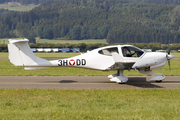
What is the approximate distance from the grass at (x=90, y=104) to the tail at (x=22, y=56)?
9.37 feet

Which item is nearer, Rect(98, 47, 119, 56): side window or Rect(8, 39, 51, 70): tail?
Rect(8, 39, 51, 70): tail

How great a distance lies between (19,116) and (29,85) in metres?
6.74

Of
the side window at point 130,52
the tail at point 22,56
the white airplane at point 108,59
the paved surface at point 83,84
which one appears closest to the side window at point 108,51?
the white airplane at point 108,59

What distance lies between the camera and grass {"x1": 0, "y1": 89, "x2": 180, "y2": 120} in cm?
918

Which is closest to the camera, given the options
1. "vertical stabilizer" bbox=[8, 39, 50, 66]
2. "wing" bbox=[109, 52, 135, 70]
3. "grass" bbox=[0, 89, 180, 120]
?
"grass" bbox=[0, 89, 180, 120]

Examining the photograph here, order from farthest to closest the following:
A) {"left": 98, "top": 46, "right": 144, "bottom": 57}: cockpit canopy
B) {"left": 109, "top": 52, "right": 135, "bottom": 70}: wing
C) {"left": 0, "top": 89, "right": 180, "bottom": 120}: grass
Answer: {"left": 98, "top": 46, "right": 144, "bottom": 57}: cockpit canopy < {"left": 109, "top": 52, "right": 135, "bottom": 70}: wing < {"left": 0, "top": 89, "right": 180, "bottom": 120}: grass

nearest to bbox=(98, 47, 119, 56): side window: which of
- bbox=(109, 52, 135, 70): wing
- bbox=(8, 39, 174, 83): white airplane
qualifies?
bbox=(8, 39, 174, 83): white airplane

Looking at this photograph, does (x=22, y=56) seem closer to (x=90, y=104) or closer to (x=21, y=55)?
(x=21, y=55)

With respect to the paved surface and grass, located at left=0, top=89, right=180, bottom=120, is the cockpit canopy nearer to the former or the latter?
the paved surface

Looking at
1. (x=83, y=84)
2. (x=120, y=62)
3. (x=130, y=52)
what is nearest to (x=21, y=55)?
(x=83, y=84)

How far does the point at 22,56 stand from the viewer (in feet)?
52.7

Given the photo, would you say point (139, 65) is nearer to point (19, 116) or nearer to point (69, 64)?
point (69, 64)

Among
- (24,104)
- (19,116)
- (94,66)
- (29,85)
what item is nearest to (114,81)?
(94,66)

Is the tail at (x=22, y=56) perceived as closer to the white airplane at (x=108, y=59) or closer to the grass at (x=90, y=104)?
the white airplane at (x=108, y=59)
